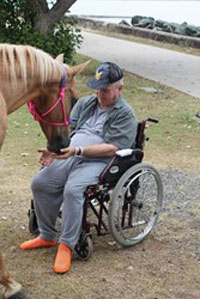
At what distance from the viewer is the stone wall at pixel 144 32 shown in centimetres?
1498

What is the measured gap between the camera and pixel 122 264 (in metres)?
3.54

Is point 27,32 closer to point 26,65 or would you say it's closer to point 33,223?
point 33,223

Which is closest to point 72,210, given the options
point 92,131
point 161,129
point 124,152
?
point 124,152

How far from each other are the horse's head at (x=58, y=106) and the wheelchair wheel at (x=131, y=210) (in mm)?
550

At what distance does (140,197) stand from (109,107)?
115 centimetres

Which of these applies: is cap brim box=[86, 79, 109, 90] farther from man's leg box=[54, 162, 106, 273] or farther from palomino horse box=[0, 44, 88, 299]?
man's leg box=[54, 162, 106, 273]

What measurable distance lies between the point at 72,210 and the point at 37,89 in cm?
85

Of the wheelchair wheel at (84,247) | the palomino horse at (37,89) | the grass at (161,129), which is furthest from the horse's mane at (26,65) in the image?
the grass at (161,129)

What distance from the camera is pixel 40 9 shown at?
9.86 metres

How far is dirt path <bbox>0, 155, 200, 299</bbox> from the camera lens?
323cm

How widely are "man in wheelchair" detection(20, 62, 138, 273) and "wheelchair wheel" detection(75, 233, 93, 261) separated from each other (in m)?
0.09

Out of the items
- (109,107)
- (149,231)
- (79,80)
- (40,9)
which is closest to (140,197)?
(149,231)

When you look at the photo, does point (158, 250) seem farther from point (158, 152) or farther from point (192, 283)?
point (158, 152)

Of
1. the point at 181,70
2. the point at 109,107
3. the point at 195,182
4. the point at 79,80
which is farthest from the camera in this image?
the point at 181,70
